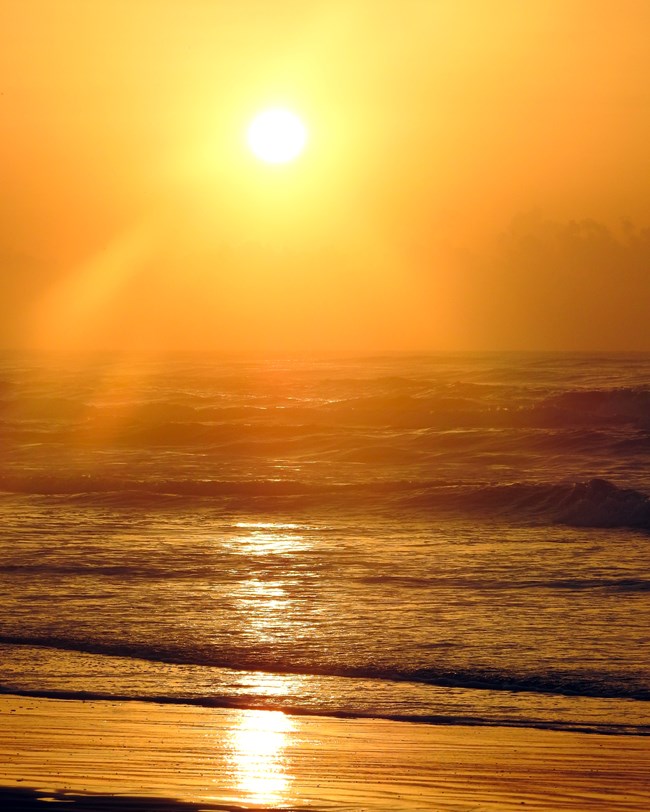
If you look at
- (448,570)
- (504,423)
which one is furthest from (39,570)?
(504,423)

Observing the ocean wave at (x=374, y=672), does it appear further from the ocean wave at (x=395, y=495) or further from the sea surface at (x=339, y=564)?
the ocean wave at (x=395, y=495)

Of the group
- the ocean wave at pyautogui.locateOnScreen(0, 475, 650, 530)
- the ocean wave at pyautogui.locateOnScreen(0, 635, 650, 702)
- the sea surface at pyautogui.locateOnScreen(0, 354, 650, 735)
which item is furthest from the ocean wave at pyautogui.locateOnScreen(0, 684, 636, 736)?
the ocean wave at pyautogui.locateOnScreen(0, 475, 650, 530)

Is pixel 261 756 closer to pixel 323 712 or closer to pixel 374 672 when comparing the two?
pixel 323 712

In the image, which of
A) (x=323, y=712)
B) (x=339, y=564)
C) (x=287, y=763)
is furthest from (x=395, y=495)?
(x=287, y=763)

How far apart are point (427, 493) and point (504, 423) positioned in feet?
53.7

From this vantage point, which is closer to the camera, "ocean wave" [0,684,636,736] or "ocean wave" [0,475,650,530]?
"ocean wave" [0,684,636,736]

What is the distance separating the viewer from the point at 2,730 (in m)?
7.40

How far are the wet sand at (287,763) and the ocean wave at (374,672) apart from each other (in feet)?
3.82

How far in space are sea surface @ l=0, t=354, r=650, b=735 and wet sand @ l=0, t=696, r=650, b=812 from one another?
0.46m

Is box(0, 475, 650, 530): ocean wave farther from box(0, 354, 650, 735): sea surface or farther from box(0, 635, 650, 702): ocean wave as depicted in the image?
box(0, 635, 650, 702): ocean wave

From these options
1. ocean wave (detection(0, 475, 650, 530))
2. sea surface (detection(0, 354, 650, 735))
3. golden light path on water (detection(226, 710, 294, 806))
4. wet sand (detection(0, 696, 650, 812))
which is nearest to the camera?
wet sand (detection(0, 696, 650, 812))

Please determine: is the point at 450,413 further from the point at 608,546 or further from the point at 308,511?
the point at 608,546

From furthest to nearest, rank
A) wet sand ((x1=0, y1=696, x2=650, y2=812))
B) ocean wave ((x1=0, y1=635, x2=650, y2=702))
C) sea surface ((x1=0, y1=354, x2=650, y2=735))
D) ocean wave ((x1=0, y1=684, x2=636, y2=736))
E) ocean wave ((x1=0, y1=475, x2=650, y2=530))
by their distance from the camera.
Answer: ocean wave ((x1=0, y1=475, x2=650, y2=530)), sea surface ((x1=0, y1=354, x2=650, y2=735)), ocean wave ((x1=0, y1=635, x2=650, y2=702)), ocean wave ((x1=0, y1=684, x2=636, y2=736)), wet sand ((x1=0, y1=696, x2=650, y2=812))

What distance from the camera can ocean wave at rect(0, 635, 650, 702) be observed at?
8812mm
